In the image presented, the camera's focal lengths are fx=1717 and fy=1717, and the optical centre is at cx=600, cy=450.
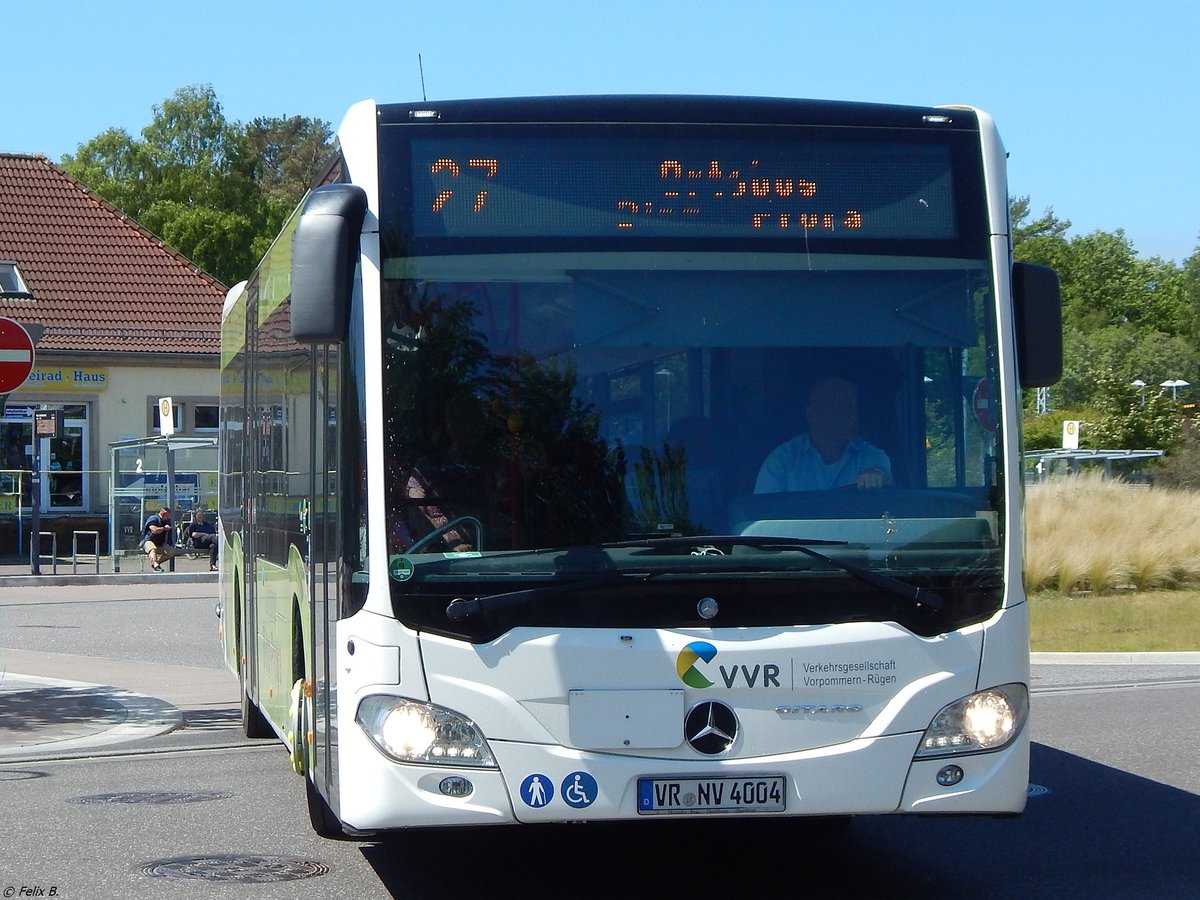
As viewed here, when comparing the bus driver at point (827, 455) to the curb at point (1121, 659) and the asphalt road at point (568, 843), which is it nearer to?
the asphalt road at point (568, 843)

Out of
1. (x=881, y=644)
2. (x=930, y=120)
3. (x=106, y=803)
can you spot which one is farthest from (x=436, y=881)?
(x=930, y=120)

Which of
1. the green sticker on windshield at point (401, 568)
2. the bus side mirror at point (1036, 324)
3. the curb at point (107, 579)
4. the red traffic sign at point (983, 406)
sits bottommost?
the curb at point (107, 579)

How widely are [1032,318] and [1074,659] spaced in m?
10.6

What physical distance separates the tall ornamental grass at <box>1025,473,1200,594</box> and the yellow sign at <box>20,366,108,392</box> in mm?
22639

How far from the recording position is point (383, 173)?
238 inches

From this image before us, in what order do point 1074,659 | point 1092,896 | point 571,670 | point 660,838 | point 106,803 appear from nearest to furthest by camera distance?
1. point 571,670
2. point 1092,896
3. point 660,838
4. point 106,803
5. point 1074,659

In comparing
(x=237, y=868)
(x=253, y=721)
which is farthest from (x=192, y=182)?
(x=237, y=868)

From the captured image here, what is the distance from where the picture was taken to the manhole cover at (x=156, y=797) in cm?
905

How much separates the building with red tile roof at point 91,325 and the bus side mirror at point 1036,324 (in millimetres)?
33187

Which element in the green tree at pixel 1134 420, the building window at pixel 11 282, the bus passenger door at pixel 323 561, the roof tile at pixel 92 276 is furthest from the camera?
the green tree at pixel 1134 420

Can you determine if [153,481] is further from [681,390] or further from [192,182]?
[192,182]

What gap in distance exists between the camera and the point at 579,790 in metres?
5.72

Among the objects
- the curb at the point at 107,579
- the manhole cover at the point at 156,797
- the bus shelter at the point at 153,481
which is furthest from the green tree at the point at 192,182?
the manhole cover at the point at 156,797

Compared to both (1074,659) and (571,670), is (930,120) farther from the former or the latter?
(1074,659)
